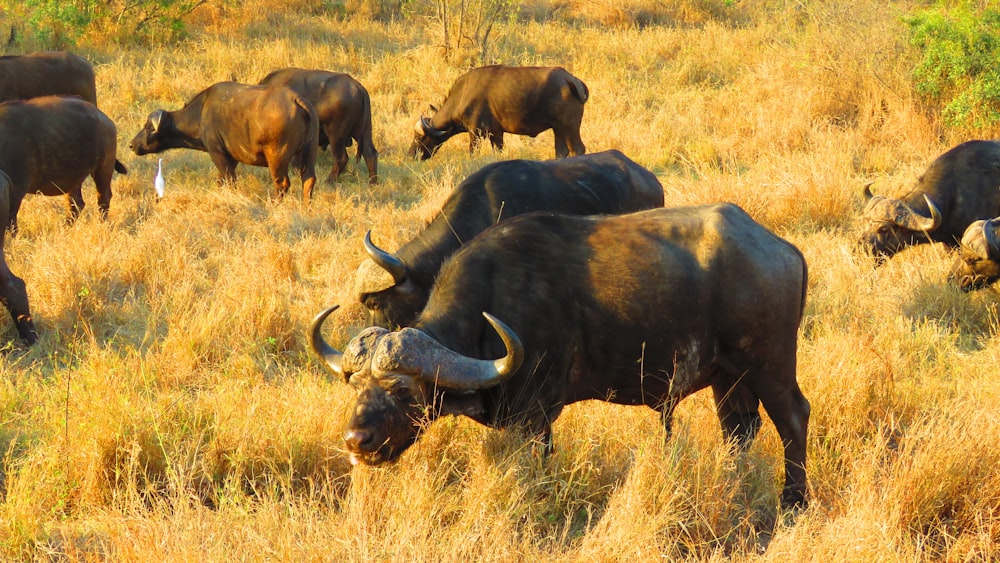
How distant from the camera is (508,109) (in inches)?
463

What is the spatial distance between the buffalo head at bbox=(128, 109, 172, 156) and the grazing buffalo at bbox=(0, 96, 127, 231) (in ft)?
6.05

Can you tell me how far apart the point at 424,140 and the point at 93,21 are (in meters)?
7.49

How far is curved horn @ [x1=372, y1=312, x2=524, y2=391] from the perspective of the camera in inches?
141

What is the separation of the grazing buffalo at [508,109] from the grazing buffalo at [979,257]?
530 cm

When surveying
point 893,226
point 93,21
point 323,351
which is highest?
point 323,351

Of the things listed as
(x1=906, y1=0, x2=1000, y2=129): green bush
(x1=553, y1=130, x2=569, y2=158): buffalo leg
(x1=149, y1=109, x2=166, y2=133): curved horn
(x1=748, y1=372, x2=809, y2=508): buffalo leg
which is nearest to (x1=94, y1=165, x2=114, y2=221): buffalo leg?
(x1=149, y1=109, x2=166, y2=133): curved horn

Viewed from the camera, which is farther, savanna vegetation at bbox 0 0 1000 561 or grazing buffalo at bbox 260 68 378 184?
grazing buffalo at bbox 260 68 378 184

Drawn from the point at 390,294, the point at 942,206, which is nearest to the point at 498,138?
the point at 942,206

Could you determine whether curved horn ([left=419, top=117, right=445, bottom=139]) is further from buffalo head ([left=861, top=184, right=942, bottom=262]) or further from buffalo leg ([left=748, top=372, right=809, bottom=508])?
buffalo leg ([left=748, top=372, right=809, bottom=508])

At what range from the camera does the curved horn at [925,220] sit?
7543mm

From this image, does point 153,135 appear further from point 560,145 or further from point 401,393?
point 401,393

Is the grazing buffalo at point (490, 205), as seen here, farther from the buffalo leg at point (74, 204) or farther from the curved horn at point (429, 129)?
the curved horn at point (429, 129)

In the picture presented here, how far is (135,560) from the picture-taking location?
3.31 metres

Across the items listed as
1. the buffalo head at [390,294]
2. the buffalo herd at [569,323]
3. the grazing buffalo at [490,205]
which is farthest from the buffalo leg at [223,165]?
the buffalo head at [390,294]
